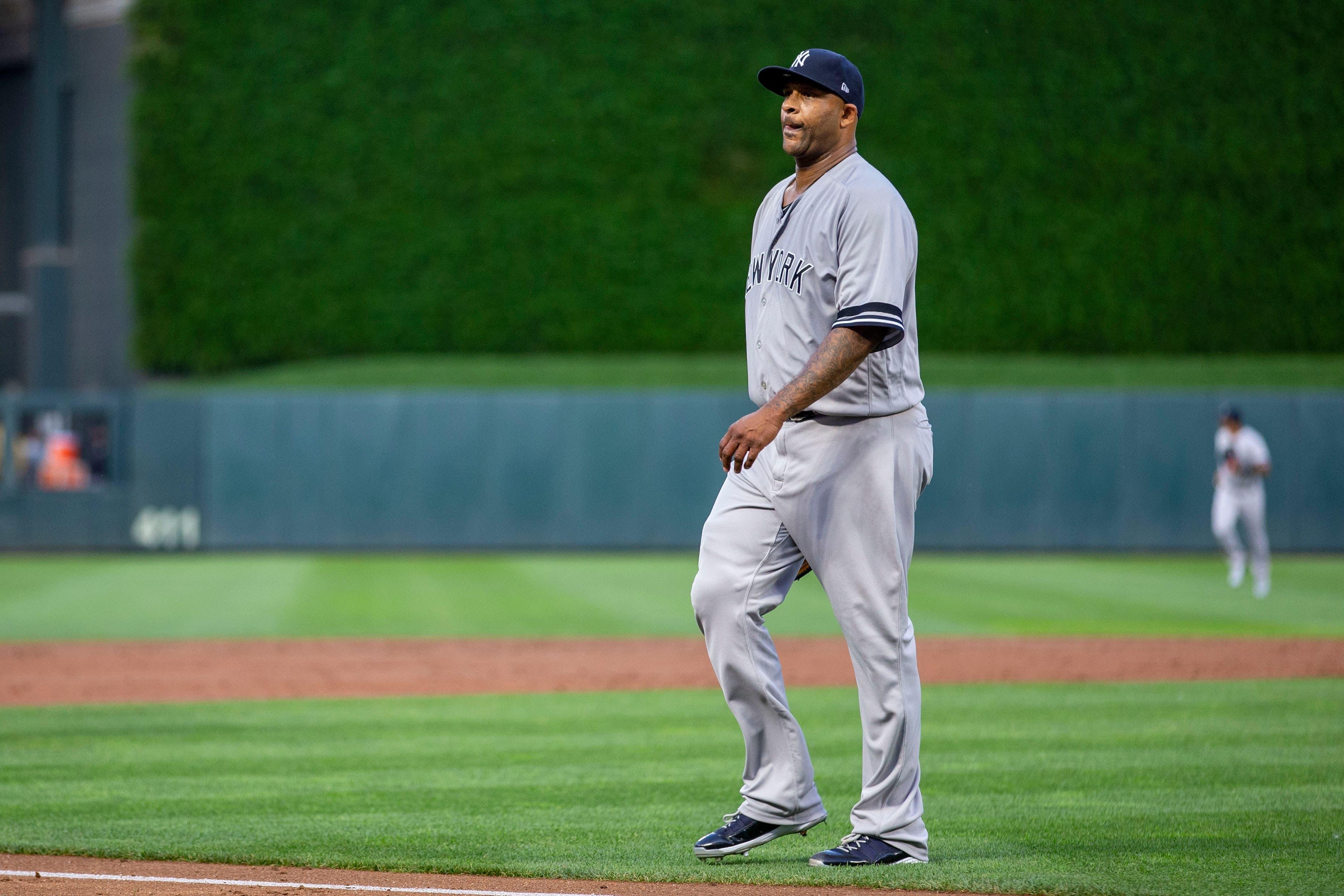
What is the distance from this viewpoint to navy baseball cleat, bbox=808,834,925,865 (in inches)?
162

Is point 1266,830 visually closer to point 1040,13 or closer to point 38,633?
point 38,633

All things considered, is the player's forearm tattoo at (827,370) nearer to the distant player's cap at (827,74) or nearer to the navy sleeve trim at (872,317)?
the navy sleeve trim at (872,317)

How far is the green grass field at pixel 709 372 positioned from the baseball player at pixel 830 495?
21.9 m

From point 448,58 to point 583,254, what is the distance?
14.2ft

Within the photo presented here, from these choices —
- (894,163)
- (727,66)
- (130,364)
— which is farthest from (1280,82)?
(130,364)

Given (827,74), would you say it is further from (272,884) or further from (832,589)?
(272,884)

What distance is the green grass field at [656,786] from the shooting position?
4.29 meters

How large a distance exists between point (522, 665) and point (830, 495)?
643 centimetres

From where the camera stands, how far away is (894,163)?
92.1 feet

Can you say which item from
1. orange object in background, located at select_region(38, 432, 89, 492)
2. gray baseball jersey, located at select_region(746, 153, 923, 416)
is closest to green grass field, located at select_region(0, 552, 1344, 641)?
orange object in background, located at select_region(38, 432, 89, 492)

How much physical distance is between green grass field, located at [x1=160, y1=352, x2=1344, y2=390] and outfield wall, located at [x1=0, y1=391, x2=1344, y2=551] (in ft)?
9.92

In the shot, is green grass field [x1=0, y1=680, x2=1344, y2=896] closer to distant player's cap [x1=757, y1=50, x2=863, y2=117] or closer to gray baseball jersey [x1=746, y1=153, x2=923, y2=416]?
gray baseball jersey [x1=746, y1=153, x2=923, y2=416]

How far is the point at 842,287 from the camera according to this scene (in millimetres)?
3994

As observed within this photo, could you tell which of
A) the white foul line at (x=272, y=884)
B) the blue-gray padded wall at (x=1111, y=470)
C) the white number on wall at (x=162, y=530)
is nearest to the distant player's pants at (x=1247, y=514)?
the blue-gray padded wall at (x=1111, y=470)
